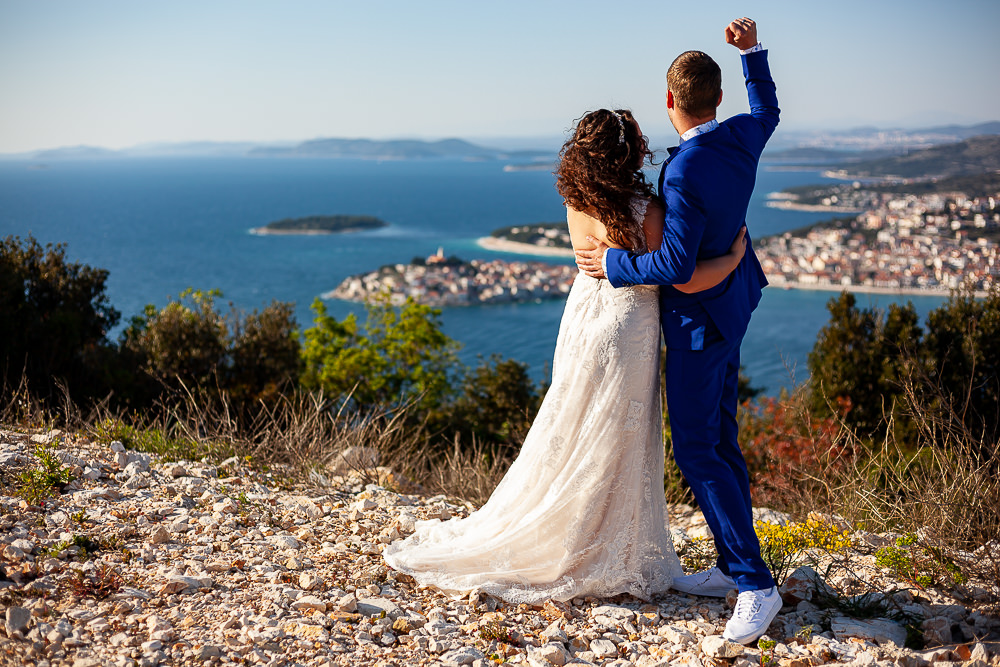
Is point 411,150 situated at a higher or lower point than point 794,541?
higher

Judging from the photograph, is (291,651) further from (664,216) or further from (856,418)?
(856,418)

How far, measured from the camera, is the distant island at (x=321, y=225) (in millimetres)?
83250

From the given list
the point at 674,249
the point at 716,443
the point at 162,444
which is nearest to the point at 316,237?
the point at 162,444

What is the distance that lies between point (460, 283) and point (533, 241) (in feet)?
63.1

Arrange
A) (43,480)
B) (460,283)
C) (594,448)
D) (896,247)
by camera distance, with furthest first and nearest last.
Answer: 1. (460,283)
2. (896,247)
3. (43,480)
4. (594,448)

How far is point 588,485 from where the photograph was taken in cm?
285

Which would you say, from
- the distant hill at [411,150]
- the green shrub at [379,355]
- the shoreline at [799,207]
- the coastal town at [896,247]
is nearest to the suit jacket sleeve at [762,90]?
the coastal town at [896,247]

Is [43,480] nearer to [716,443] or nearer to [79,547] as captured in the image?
[79,547]

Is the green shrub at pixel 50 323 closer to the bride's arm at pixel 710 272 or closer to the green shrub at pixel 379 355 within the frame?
the green shrub at pixel 379 355

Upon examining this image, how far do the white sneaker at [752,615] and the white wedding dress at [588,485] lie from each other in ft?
1.30

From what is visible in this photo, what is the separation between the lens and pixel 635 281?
8.41 feet

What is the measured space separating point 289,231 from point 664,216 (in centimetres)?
8573

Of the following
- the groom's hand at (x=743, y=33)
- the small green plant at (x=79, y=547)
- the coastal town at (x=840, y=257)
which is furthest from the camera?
the coastal town at (x=840, y=257)

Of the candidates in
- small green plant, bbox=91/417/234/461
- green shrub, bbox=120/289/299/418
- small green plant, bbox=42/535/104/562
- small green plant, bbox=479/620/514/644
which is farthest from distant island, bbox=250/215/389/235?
small green plant, bbox=479/620/514/644
